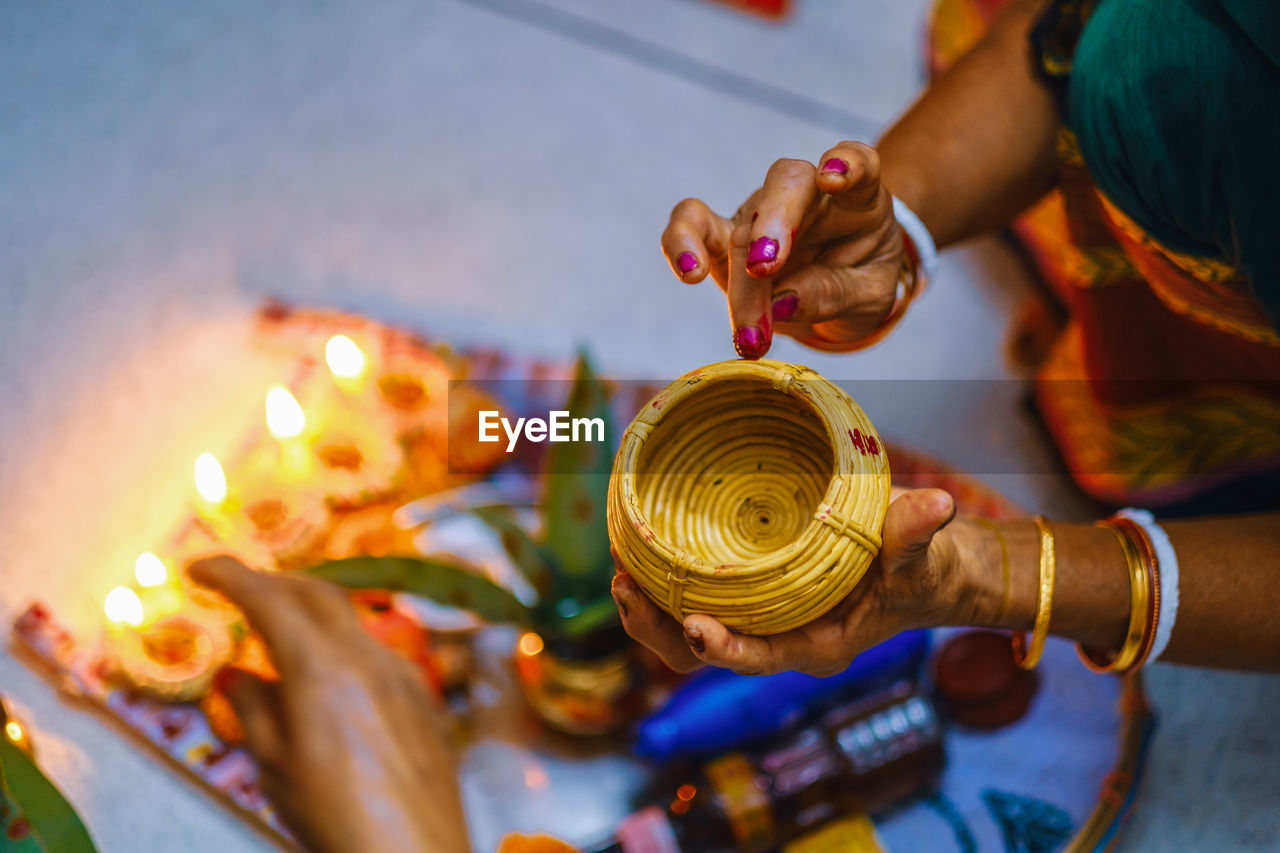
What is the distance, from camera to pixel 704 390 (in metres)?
0.57

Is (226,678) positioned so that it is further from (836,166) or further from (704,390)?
(836,166)

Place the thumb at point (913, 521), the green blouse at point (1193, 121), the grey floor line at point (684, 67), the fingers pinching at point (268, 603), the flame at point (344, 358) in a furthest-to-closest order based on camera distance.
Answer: the grey floor line at point (684, 67) → the flame at point (344, 358) → the fingers pinching at point (268, 603) → the green blouse at point (1193, 121) → the thumb at point (913, 521)

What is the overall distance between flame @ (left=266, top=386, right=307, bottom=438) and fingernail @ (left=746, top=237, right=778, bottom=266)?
0.53m

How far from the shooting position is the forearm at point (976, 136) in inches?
30.7

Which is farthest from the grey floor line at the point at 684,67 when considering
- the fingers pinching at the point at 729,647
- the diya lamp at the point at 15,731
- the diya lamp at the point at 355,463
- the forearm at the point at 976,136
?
the diya lamp at the point at 15,731

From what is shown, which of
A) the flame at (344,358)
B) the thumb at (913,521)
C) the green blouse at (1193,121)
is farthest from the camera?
the flame at (344,358)

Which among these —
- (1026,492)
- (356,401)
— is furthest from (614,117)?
(1026,492)

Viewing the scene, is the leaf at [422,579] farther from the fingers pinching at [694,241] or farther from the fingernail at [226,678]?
the fingers pinching at [694,241]

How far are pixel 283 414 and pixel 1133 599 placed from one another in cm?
71

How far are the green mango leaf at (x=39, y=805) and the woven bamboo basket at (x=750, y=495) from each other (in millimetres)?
410

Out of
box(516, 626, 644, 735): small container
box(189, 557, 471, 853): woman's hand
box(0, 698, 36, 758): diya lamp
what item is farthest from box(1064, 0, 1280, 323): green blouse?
box(0, 698, 36, 758): diya lamp

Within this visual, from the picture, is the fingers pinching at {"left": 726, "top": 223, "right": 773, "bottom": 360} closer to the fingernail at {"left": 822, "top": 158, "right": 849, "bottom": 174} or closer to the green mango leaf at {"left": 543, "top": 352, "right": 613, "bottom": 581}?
the fingernail at {"left": 822, "top": 158, "right": 849, "bottom": 174}

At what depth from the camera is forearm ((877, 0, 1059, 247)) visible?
0.78 meters

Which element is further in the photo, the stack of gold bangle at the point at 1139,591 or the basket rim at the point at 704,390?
the stack of gold bangle at the point at 1139,591
